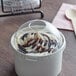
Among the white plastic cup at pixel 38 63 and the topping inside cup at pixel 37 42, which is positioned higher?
the topping inside cup at pixel 37 42

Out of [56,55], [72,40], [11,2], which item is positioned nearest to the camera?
[56,55]

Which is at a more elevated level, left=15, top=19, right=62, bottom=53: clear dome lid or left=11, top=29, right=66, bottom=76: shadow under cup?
left=15, top=19, right=62, bottom=53: clear dome lid

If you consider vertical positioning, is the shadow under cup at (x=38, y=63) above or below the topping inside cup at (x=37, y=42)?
below

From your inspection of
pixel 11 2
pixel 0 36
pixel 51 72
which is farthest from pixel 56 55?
pixel 11 2

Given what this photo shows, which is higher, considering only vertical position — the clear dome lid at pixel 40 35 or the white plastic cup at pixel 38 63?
the clear dome lid at pixel 40 35

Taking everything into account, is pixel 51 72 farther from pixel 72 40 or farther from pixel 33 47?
pixel 72 40

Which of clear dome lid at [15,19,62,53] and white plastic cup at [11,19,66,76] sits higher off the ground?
clear dome lid at [15,19,62,53]
